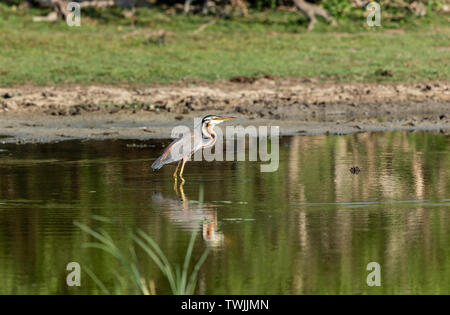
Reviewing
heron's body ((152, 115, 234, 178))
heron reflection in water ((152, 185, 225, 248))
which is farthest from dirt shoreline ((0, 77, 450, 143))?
heron reflection in water ((152, 185, 225, 248))

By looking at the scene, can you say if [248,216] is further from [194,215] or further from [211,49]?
[211,49]

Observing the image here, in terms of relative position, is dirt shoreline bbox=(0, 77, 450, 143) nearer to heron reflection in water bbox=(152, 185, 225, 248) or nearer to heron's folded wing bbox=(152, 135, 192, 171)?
heron's folded wing bbox=(152, 135, 192, 171)

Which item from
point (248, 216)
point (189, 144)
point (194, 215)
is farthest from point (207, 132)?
point (248, 216)

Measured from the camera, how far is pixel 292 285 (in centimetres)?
783

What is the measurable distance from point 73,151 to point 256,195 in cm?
461

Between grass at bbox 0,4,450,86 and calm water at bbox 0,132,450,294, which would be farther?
grass at bbox 0,4,450,86

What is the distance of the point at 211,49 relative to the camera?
2412cm

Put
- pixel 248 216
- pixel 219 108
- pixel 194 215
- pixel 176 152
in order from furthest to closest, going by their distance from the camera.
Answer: pixel 219 108 → pixel 176 152 → pixel 194 215 → pixel 248 216

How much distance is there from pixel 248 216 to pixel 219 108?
9049mm

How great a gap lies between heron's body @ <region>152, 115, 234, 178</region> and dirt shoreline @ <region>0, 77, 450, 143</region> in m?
4.35

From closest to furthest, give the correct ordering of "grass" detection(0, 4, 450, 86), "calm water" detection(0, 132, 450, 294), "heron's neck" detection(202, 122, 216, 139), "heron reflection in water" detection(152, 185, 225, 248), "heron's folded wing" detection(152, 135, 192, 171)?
1. "calm water" detection(0, 132, 450, 294)
2. "heron reflection in water" detection(152, 185, 225, 248)
3. "heron's folded wing" detection(152, 135, 192, 171)
4. "heron's neck" detection(202, 122, 216, 139)
5. "grass" detection(0, 4, 450, 86)

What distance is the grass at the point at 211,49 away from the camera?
21.6 metres

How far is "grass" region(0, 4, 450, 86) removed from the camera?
2159 cm

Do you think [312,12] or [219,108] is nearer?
[219,108]
